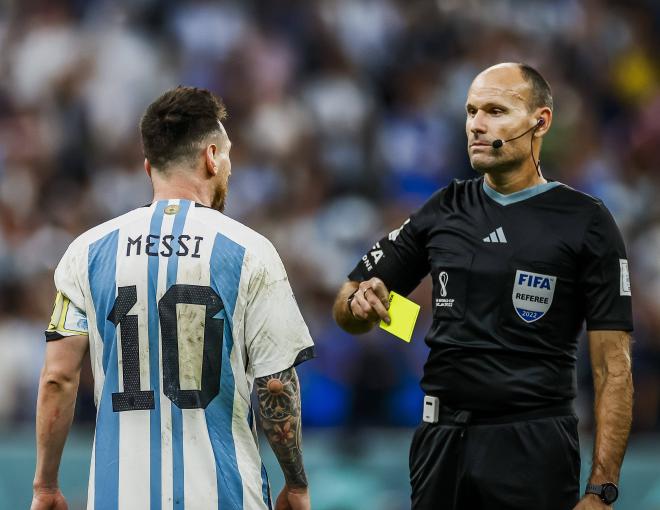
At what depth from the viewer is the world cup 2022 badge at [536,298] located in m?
4.68

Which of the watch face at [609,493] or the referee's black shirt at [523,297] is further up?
the referee's black shirt at [523,297]

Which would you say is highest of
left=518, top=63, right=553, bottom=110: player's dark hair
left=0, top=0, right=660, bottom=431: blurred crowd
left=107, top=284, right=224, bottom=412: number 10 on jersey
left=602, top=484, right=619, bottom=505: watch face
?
left=0, top=0, right=660, bottom=431: blurred crowd

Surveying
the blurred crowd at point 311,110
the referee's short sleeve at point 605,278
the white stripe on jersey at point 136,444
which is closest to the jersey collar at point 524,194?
the referee's short sleeve at point 605,278

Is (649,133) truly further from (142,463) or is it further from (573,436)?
(142,463)

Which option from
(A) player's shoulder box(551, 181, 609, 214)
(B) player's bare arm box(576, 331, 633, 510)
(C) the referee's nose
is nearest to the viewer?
(B) player's bare arm box(576, 331, 633, 510)

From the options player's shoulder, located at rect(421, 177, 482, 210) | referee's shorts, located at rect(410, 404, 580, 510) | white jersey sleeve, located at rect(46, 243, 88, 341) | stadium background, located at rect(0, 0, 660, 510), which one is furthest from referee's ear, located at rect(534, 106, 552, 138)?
stadium background, located at rect(0, 0, 660, 510)

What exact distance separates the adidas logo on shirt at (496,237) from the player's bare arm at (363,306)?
455 millimetres

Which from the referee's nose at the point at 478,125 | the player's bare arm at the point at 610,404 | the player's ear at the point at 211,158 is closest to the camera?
the player's bare arm at the point at 610,404

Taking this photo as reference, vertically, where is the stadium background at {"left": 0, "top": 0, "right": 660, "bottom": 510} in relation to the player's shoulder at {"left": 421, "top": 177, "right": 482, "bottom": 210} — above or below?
above

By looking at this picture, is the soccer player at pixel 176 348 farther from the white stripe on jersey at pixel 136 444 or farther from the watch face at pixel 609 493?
the watch face at pixel 609 493

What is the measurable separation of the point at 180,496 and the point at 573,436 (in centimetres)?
149

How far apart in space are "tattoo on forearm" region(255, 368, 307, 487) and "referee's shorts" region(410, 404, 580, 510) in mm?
579

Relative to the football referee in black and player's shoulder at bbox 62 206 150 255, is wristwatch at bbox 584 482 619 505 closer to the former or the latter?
the football referee in black

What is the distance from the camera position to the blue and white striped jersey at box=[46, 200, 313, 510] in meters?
4.38
